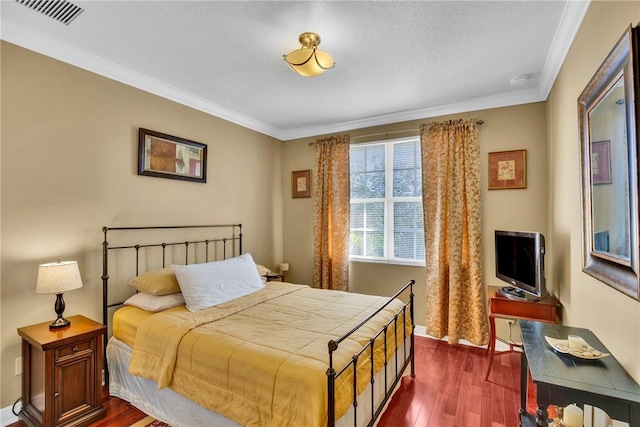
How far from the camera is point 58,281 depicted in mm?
2033

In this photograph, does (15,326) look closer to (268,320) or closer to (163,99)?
(268,320)

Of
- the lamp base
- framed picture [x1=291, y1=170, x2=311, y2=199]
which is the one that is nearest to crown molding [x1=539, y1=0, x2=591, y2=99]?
framed picture [x1=291, y1=170, x2=311, y2=199]

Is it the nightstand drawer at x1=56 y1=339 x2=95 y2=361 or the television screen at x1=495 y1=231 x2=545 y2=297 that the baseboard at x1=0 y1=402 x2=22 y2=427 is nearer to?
the nightstand drawer at x1=56 y1=339 x2=95 y2=361

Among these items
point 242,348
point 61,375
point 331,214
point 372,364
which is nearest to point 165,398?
point 61,375

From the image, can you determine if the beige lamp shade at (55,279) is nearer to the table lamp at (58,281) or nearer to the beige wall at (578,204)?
the table lamp at (58,281)

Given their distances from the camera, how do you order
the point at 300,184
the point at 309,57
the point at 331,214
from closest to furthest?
the point at 309,57 → the point at 331,214 → the point at 300,184

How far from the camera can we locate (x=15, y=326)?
2.12 metres

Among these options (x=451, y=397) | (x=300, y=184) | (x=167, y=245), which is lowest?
(x=451, y=397)

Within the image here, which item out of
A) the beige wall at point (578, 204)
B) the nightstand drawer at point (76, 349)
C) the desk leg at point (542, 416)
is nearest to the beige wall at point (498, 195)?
the beige wall at point (578, 204)

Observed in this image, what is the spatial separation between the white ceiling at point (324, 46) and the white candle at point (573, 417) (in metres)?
2.31

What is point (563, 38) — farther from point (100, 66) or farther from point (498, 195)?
point (100, 66)

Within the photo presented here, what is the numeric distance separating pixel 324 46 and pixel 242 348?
88.3 inches

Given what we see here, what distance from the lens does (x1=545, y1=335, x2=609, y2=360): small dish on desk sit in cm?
137

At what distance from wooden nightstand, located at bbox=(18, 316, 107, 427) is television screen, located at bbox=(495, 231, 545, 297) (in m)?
3.36
